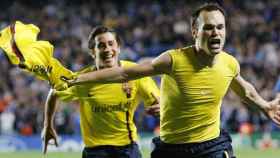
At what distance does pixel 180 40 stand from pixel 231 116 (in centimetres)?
396

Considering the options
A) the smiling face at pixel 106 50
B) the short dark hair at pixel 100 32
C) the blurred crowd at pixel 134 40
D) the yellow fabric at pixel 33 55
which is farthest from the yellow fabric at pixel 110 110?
the blurred crowd at pixel 134 40

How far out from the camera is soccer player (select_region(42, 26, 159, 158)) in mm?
7383

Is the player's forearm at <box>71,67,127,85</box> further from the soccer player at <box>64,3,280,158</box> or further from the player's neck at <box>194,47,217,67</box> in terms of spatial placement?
the player's neck at <box>194,47,217,67</box>

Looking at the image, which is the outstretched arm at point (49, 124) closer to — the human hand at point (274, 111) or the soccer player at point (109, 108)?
the soccer player at point (109, 108)

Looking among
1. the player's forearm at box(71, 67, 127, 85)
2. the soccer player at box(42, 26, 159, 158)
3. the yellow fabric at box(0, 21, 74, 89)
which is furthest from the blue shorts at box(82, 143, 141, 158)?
the player's forearm at box(71, 67, 127, 85)

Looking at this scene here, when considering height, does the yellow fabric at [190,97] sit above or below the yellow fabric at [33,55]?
below

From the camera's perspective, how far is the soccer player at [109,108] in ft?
24.2

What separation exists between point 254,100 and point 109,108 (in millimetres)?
1439

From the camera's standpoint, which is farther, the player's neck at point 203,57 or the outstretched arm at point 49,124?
the outstretched arm at point 49,124

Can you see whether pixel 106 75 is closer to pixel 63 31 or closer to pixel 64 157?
pixel 64 157

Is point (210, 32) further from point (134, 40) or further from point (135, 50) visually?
point (134, 40)

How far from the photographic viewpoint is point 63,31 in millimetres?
22969

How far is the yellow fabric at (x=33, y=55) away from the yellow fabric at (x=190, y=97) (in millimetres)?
842

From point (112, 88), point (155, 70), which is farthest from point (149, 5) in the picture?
point (155, 70)
